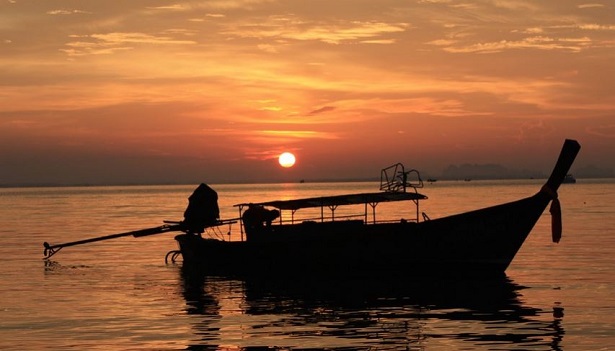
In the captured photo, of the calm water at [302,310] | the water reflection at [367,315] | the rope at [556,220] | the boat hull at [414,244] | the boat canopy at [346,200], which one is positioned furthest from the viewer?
the boat canopy at [346,200]

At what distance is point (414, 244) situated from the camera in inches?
1529

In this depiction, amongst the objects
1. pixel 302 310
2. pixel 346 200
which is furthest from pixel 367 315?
pixel 346 200

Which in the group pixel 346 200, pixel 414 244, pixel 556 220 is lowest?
pixel 414 244

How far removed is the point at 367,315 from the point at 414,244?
1069cm

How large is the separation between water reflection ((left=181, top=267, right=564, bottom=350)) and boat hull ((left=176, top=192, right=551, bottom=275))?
986mm

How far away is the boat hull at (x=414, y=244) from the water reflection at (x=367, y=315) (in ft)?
3.23

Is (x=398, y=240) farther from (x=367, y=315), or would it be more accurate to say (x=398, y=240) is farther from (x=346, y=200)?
(x=367, y=315)

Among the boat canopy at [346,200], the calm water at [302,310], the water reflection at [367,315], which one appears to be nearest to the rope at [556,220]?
the calm water at [302,310]

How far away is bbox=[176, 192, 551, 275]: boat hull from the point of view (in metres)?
38.2

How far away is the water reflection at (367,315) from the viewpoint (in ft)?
77.6

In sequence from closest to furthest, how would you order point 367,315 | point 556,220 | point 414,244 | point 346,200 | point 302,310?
point 367,315 < point 302,310 < point 556,220 < point 414,244 < point 346,200

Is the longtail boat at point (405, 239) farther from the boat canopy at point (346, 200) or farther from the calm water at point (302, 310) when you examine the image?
the calm water at point (302, 310)

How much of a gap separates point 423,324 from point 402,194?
47.2 ft

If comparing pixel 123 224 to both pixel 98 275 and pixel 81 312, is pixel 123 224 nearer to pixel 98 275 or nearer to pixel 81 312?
pixel 98 275
